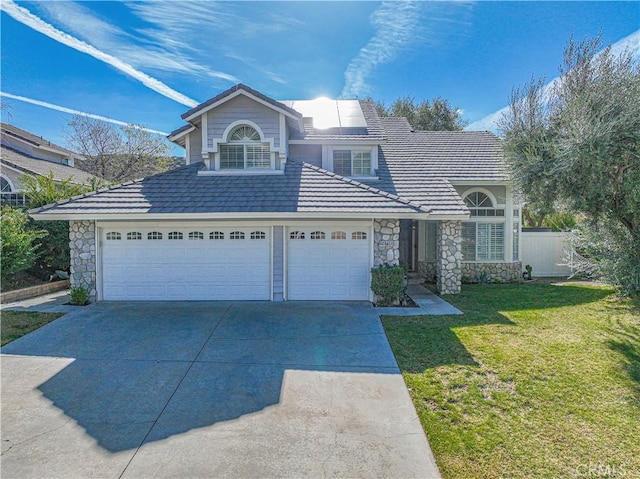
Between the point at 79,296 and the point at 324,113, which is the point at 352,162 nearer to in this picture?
the point at 324,113

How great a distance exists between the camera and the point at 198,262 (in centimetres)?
980

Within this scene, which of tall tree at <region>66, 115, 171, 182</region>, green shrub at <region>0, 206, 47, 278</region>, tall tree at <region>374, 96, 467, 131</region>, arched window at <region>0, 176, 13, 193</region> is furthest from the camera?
tall tree at <region>374, 96, 467, 131</region>

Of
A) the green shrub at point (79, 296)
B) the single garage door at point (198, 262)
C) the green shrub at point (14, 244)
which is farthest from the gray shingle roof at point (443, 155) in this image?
the green shrub at point (14, 244)

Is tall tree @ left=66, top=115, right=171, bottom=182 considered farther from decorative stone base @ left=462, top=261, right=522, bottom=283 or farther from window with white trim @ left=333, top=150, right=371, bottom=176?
decorative stone base @ left=462, top=261, right=522, bottom=283

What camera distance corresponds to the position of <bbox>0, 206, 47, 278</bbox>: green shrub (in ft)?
33.3

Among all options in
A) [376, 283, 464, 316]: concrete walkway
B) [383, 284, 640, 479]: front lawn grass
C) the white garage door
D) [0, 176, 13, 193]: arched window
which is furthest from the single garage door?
[0, 176, 13, 193]: arched window

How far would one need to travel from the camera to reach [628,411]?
169 inches

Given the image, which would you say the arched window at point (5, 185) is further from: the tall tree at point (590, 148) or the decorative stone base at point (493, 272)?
the tall tree at point (590, 148)

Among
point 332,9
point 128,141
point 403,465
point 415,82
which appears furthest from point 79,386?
point 128,141

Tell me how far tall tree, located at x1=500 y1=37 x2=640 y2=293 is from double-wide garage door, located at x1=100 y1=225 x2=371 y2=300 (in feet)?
17.6

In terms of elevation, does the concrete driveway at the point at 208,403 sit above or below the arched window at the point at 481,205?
below

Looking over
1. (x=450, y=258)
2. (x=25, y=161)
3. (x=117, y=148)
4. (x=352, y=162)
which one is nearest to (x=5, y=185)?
(x=25, y=161)

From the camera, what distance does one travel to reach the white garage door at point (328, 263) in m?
9.77

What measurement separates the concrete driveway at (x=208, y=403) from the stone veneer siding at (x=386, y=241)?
254cm
